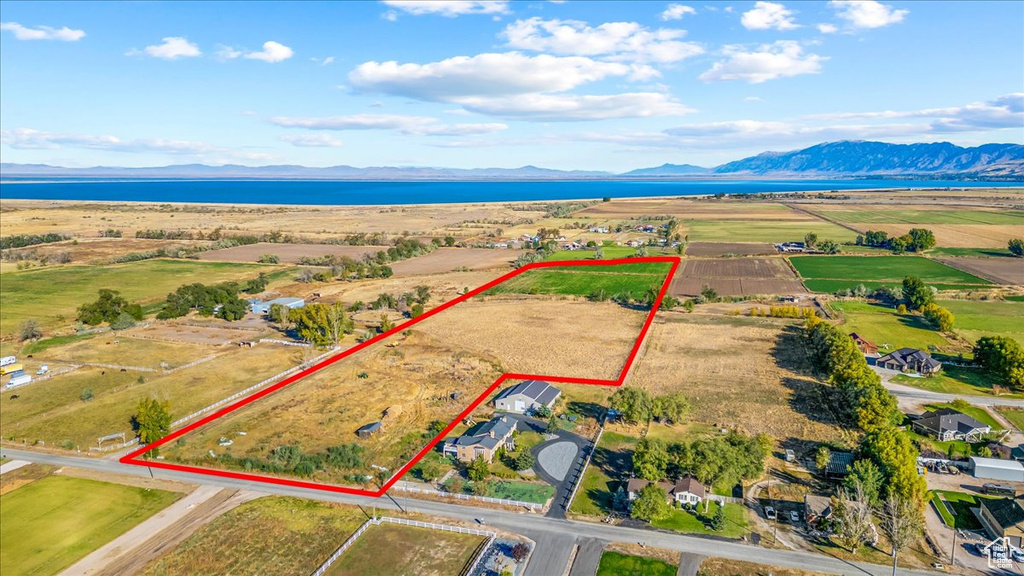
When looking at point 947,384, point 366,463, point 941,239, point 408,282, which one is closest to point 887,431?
point 947,384

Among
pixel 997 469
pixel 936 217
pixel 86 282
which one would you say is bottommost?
pixel 997 469

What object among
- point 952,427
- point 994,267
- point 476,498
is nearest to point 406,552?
point 476,498

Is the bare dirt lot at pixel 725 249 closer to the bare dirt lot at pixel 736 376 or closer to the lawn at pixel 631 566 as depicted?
the bare dirt lot at pixel 736 376

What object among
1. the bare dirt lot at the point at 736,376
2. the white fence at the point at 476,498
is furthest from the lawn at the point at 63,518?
the bare dirt lot at the point at 736,376

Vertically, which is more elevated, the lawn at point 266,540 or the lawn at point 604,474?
the lawn at point 604,474

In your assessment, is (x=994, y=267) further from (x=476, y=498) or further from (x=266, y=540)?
(x=266, y=540)

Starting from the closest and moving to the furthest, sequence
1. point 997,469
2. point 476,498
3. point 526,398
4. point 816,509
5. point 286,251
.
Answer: point 816,509
point 476,498
point 997,469
point 526,398
point 286,251

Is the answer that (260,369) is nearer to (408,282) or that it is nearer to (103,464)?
(103,464)
